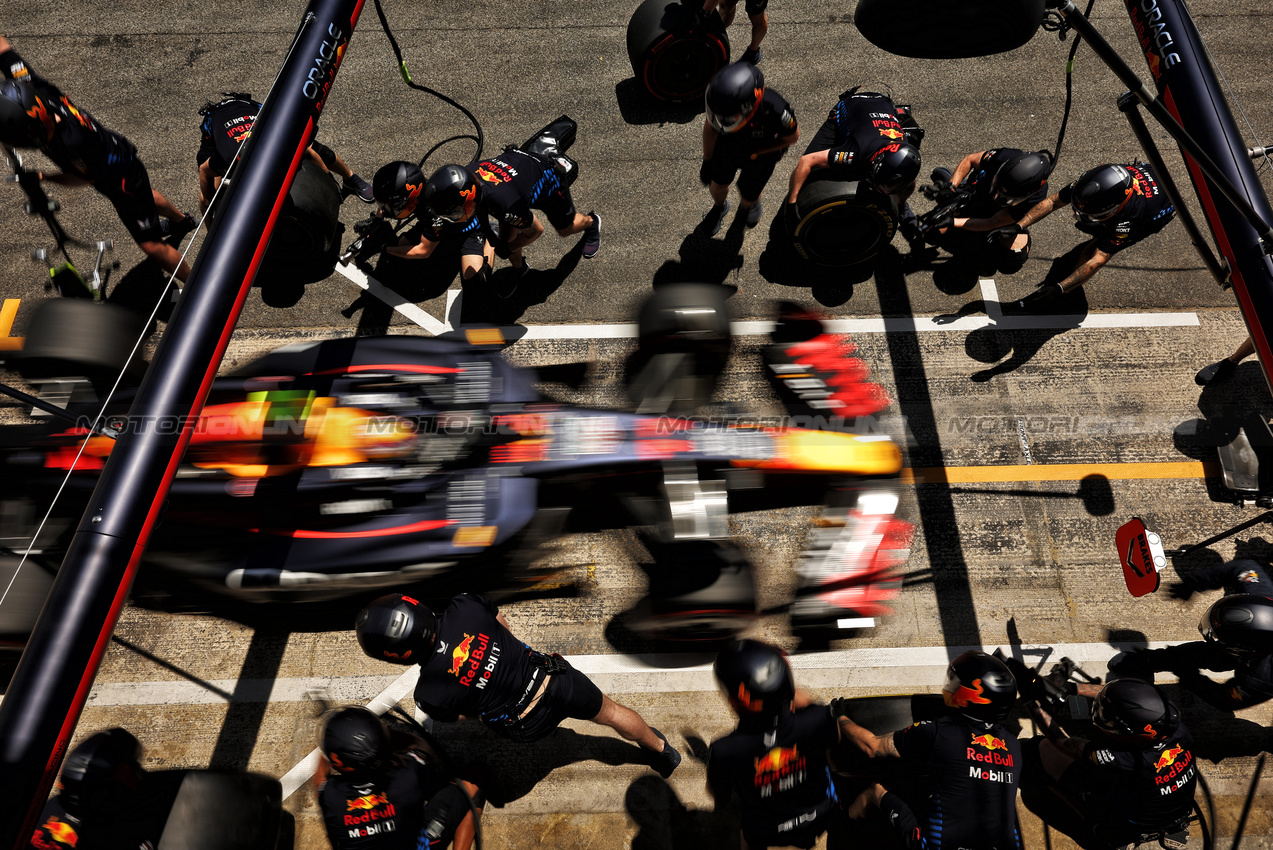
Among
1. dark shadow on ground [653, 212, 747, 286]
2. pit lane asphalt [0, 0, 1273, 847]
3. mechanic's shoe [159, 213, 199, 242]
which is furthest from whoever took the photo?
dark shadow on ground [653, 212, 747, 286]

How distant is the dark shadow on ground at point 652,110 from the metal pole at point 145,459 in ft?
11.4

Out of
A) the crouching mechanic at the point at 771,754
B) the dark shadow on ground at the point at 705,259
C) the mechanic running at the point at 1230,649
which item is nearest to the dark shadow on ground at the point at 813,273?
the dark shadow on ground at the point at 705,259

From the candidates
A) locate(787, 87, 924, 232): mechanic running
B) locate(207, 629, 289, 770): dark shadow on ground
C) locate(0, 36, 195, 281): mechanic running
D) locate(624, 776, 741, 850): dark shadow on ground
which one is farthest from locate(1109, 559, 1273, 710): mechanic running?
locate(0, 36, 195, 281): mechanic running

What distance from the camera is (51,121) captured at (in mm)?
4902

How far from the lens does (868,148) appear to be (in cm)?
545

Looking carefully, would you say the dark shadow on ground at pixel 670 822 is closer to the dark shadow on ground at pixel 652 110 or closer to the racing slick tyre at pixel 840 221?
the racing slick tyre at pixel 840 221

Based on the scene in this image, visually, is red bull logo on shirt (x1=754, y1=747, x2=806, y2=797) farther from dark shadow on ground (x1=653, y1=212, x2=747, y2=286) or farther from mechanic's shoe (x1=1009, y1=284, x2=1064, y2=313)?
mechanic's shoe (x1=1009, y1=284, x2=1064, y2=313)

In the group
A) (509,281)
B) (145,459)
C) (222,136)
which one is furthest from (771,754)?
(222,136)

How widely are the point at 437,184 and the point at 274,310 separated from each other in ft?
6.68

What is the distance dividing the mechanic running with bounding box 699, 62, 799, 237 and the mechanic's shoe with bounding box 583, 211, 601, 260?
988mm

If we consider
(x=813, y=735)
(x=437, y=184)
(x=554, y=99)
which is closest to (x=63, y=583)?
Result: (x=813, y=735)

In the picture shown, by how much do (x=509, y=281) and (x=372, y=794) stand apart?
4.08 meters

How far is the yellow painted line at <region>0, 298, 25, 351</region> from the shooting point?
5.79m

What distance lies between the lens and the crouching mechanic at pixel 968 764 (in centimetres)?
356
